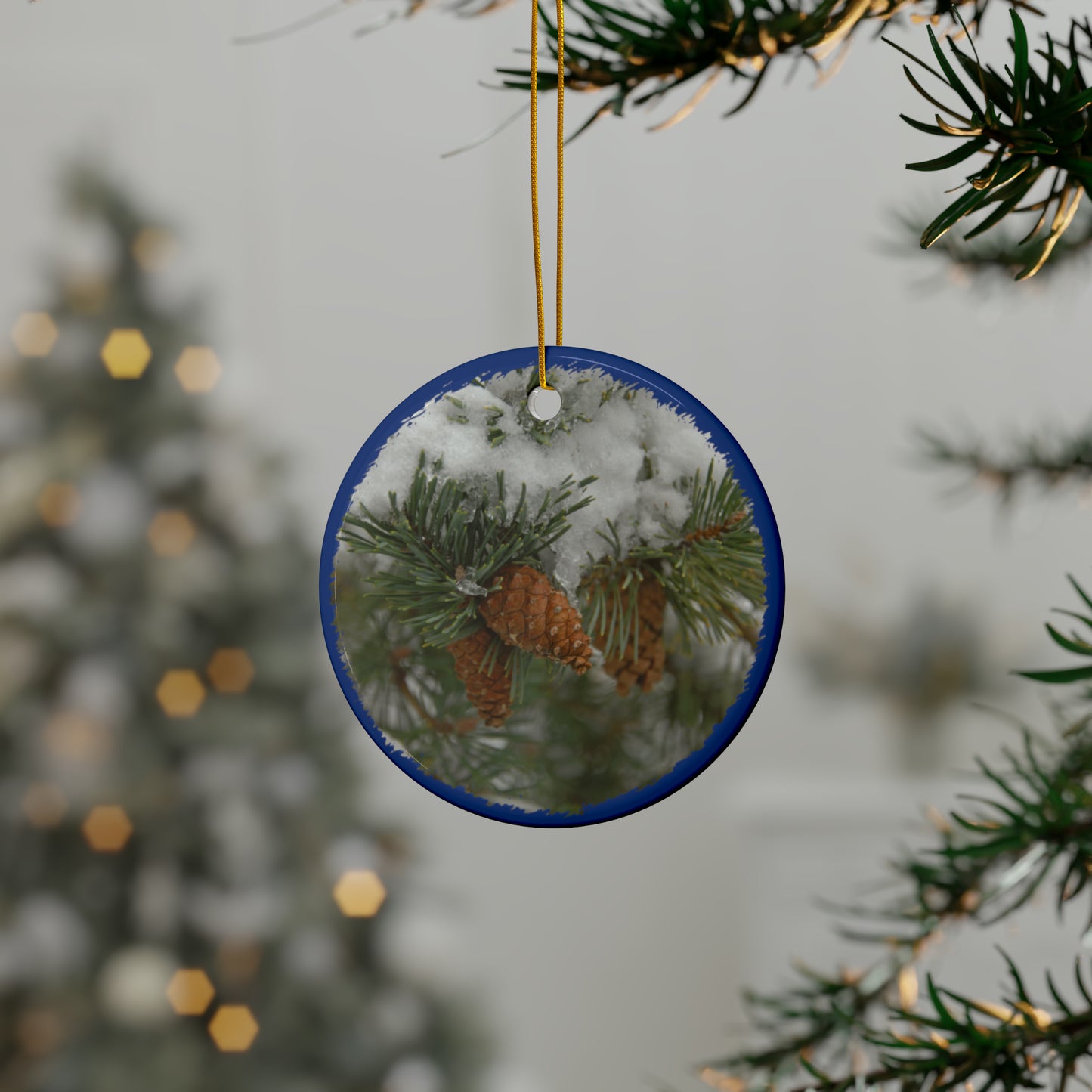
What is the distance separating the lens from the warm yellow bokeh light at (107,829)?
3.65 ft

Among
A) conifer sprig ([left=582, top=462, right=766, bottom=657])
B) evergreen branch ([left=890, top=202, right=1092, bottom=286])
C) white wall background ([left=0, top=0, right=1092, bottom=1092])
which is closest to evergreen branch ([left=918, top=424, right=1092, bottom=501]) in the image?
evergreen branch ([left=890, top=202, right=1092, bottom=286])

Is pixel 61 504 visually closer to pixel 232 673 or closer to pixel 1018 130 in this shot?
pixel 232 673

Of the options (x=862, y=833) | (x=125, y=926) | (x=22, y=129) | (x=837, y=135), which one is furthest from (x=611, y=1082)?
(x=22, y=129)

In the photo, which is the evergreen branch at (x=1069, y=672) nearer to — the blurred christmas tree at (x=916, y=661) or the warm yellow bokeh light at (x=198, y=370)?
the blurred christmas tree at (x=916, y=661)

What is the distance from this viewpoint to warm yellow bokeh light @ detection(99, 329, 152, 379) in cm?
110

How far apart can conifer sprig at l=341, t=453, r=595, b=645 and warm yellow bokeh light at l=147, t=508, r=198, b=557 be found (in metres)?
0.77

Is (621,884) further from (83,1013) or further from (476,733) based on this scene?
(476,733)

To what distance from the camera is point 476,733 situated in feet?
1.33

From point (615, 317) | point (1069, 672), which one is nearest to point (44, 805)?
point (615, 317)

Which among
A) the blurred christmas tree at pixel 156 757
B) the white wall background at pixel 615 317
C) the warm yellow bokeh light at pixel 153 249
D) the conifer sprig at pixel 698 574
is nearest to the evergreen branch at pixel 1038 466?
the conifer sprig at pixel 698 574

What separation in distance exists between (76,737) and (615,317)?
0.74m

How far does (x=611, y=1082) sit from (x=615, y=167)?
1030 mm

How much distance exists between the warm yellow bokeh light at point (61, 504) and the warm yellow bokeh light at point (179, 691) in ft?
0.65

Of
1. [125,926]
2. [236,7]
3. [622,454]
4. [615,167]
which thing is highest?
[236,7]
